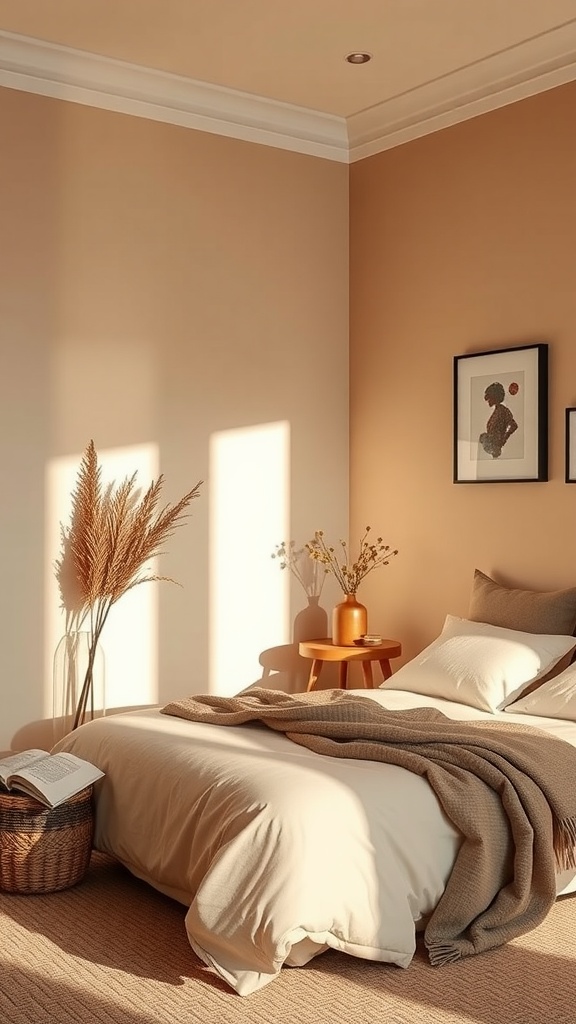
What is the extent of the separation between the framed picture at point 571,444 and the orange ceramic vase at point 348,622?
126 cm

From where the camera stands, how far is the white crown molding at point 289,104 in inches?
197

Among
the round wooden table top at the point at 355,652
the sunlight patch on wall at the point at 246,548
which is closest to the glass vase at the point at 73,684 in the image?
the sunlight patch on wall at the point at 246,548

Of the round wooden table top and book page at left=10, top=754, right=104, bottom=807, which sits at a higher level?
the round wooden table top

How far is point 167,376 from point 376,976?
3.10 meters

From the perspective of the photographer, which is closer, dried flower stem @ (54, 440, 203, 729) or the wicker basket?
the wicker basket

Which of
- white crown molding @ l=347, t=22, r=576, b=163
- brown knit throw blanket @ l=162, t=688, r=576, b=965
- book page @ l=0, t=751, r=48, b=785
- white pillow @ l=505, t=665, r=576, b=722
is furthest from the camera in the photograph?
white crown molding @ l=347, t=22, r=576, b=163

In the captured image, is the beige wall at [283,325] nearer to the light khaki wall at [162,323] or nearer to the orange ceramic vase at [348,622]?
the light khaki wall at [162,323]

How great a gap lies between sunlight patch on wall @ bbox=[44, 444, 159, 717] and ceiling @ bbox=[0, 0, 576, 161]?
164 cm

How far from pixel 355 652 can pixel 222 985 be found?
96.8 inches

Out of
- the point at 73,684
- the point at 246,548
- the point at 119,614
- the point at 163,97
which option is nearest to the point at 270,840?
the point at 73,684

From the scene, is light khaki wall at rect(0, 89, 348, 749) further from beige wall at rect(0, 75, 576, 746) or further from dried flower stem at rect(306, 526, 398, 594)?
dried flower stem at rect(306, 526, 398, 594)

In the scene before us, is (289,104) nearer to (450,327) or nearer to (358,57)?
(358,57)

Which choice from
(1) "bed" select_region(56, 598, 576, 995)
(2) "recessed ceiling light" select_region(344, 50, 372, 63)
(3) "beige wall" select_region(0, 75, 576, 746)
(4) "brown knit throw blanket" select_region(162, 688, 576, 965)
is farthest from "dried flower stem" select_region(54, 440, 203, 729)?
(2) "recessed ceiling light" select_region(344, 50, 372, 63)

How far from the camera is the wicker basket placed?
3.82m
